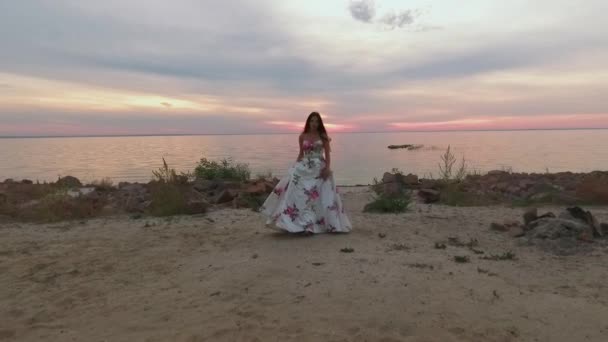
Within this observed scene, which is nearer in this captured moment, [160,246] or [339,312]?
[339,312]

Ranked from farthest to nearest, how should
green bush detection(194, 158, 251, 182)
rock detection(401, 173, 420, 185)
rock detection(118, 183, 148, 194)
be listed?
green bush detection(194, 158, 251, 182), rock detection(401, 173, 420, 185), rock detection(118, 183, 148, 194)

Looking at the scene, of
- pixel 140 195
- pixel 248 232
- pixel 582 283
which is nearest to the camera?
pixel 582 283

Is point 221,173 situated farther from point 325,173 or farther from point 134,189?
point 325,173

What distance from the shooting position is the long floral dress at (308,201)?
6.15 metres

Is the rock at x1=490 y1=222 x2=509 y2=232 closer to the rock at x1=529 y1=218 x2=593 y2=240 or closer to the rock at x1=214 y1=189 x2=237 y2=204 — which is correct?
the rock at x1=529 y1=218 x2=593 y2=240

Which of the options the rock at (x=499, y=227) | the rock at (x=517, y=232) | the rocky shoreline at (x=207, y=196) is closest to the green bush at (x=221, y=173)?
the rocky shoreline at (x=207, y=196)

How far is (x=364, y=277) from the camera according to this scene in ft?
14.5

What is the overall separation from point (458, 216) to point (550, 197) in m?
2.88

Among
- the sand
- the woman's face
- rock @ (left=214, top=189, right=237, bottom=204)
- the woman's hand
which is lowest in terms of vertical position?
the sand

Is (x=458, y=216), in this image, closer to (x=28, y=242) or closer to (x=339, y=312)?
(x=339, y=312)

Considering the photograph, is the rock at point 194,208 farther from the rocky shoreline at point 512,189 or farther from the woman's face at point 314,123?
the rocky shoreline at point 512,189

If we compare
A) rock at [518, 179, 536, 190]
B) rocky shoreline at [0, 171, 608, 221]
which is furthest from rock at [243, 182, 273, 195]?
rock at [518, 179, 536, 190]

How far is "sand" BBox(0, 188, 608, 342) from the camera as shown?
3.40 meters

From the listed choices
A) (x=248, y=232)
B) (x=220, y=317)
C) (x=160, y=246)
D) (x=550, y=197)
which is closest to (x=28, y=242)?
(x=160, y=246)
